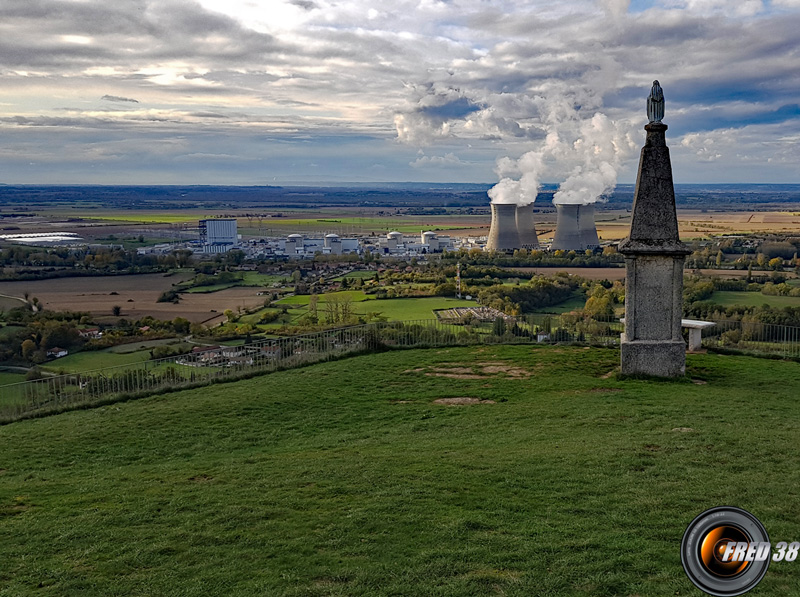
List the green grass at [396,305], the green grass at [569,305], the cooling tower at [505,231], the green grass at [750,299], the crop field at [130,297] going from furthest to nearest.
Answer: the cooling tower at [505,231] → the crop field at [130,297] → the green grass at [569,305] → the green grass at [750,299] → the green grass at [396,305]

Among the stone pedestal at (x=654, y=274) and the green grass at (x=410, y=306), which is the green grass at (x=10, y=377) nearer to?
the green grass at (x=410, y=306)

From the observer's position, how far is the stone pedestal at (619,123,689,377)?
13906 millimetres

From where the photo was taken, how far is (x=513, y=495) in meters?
7.14

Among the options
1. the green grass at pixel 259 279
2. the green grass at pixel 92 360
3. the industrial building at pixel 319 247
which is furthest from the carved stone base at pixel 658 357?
the industrial building at pixel 319 247

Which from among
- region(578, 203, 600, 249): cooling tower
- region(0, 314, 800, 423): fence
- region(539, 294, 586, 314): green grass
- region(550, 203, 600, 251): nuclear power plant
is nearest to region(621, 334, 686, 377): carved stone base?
region(0, 314, 800, 423): fence

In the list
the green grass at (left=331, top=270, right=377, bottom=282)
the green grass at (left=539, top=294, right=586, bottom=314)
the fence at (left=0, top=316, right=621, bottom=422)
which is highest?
the fence at (left=0, top=316, right=621, bottom=422)

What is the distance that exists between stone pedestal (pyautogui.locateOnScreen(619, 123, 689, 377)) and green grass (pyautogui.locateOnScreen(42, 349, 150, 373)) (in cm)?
1624

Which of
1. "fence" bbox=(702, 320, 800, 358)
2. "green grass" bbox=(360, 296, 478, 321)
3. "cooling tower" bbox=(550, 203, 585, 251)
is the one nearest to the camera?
"fence" bbox=(702, 320, 800, 358)

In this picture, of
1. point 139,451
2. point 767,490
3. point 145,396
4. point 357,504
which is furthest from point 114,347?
point 767,490

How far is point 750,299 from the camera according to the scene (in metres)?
36.0

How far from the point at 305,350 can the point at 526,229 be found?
168 ft

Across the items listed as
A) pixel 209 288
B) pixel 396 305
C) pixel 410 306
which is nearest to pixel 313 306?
pixel 396 305

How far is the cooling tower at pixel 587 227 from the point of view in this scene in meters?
64.5

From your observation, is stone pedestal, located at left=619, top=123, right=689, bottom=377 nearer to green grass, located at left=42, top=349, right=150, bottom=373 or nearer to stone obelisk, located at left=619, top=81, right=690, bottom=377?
stone obelisk, located at left=619, top=81, right=690, bottom=377
